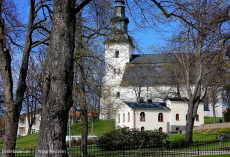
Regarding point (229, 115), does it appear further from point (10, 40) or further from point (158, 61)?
point (10, 40)

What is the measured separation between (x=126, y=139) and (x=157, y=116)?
75.2ft

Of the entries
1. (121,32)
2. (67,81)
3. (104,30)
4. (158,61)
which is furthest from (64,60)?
(158,61)

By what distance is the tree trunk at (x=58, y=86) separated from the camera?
5.73 meters

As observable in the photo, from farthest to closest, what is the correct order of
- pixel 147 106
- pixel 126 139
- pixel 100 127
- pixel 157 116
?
pixel 100 127, pixel 157 116, pixel 147 106, pixel 126 139

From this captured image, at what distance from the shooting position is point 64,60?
5930 millimetres

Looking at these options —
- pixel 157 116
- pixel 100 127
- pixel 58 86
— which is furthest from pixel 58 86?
pixel 100 127

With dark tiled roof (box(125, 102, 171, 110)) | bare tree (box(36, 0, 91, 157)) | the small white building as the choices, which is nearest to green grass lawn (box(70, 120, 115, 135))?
the small white building

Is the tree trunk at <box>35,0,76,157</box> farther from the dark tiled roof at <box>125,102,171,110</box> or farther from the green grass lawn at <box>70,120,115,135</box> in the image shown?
the green grass lawn at <box>70,120,115,135</box>

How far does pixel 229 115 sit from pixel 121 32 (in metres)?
37.3

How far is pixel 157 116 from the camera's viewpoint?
44.2 meters

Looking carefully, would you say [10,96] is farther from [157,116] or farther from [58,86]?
[157,116]

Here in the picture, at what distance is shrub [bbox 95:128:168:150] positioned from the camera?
21406mm

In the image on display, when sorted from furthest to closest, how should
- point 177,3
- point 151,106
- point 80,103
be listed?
→ 1. point 151,106
2. point 80,103
3. point 177,3

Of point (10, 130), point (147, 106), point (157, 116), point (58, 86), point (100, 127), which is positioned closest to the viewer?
point (58, 86)
